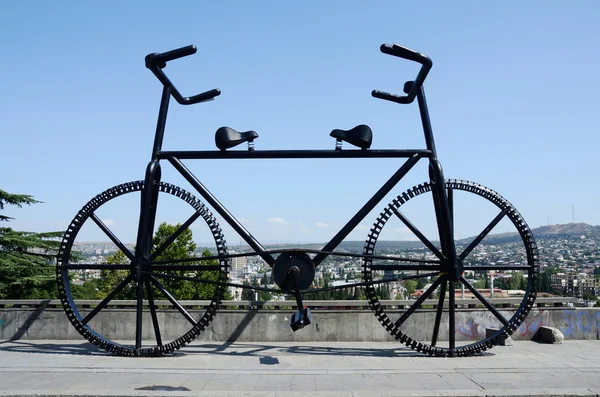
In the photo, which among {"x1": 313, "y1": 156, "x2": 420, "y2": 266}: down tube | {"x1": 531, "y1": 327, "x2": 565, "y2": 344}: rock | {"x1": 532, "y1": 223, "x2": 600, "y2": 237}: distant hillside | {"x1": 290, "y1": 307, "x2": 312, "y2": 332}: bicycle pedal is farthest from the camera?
{"x1": 532, "y1": 223, "x2": 600, "y2": 237}: distant hillside

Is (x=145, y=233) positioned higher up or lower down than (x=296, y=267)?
higher up

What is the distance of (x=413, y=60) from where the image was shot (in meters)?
10.6

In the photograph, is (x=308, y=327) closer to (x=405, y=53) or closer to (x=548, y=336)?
(x=548, y=336)

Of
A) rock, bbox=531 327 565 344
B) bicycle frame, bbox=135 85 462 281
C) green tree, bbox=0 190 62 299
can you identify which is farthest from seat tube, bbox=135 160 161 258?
green tree, bbox=0 190 62 299

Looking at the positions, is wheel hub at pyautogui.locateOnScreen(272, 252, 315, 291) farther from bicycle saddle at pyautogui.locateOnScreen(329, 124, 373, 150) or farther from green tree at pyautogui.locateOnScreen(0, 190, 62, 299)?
green tree at pyautogui.locateOnScreen(0, 190, 62, 299)

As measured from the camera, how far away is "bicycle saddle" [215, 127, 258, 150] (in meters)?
10.8

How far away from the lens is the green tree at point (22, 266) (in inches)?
983

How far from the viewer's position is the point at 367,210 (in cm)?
1084

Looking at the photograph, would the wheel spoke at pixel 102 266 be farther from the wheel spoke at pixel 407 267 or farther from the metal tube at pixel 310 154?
the wheel spoke at pixel 407 267

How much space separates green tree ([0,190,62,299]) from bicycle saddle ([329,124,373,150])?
17.1 metres

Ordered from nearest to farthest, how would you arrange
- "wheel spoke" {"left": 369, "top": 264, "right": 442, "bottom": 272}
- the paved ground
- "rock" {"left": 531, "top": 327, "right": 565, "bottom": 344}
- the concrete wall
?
the paved ground
"wheel spoke" {"left": 369, "top": 264, "right": 442, "bottom": 272}
"rock" {"left": 531, "top": 327, "right": 565, "bottom": 344}
the concrete wall

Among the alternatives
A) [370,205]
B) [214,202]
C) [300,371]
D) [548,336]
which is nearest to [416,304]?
[370,205]

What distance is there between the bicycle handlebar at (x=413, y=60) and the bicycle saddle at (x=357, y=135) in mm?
773

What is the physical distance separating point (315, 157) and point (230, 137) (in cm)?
147
